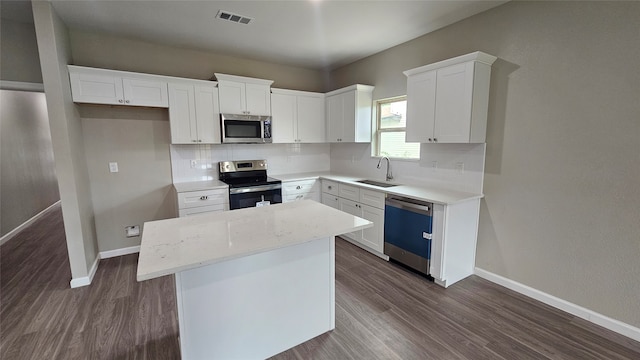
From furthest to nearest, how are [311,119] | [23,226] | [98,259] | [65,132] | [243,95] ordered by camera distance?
[23,226] < [311,119] < [243,95] < [98,259] < [65,132]

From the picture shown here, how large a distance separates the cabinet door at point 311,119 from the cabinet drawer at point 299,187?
0.72 m

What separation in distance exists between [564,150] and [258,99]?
3507 mm

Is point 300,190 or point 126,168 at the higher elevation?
point 126,168

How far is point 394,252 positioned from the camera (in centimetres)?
315

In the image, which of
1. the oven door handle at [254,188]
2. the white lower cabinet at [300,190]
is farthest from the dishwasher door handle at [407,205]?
the oven door handle at [254,188]

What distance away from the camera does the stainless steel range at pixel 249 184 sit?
11.8 ft

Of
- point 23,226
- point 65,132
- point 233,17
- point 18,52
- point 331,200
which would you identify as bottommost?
point 23,226

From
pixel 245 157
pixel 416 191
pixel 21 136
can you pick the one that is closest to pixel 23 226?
pixel 21 136

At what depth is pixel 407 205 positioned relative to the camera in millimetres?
2914

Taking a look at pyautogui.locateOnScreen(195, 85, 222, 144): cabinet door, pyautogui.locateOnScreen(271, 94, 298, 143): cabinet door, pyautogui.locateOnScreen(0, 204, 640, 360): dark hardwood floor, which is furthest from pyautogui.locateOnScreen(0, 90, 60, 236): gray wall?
pyautogui.locateOnScreen(271, 94, 298, 143): cabinet door

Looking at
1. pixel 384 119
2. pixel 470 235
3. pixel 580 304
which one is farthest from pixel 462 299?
pixel 384 119

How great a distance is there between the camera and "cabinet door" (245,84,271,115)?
386cm

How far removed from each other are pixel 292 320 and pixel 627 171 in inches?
104

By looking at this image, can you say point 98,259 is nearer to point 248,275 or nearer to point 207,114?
point 207,114
